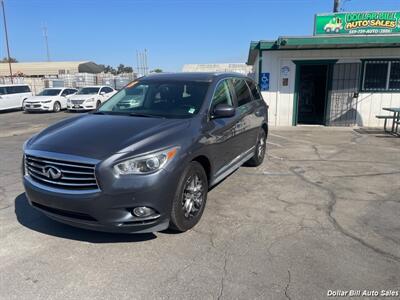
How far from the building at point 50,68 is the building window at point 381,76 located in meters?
57.2

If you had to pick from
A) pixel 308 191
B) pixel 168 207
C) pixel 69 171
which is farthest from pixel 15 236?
pixel 308 191

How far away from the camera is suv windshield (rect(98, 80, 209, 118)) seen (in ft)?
15.0

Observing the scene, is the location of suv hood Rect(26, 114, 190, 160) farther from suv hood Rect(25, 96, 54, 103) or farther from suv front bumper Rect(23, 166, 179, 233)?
suv hood Rect(25, 96, 54, 103)

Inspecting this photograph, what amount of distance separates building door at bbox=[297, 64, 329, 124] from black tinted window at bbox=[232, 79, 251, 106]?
9471 mm

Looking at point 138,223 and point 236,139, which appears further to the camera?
point 236,139

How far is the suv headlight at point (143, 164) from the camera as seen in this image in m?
3.36

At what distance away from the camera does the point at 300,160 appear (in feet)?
25.7

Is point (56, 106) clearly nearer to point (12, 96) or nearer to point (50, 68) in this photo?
point (12, 96)

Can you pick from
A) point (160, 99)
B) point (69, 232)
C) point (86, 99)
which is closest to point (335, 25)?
point (160, 99)

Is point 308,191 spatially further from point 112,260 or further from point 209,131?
point 112,260

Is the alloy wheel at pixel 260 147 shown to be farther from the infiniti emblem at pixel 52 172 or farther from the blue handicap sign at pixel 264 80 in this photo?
the blue handicap sign at pixel 264 80

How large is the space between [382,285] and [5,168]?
22.8 ft

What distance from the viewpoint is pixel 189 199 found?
4.05 metres

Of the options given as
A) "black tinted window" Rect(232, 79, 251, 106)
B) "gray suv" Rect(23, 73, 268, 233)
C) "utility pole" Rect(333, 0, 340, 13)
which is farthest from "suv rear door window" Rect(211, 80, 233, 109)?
"utility pole" Rect(333, 0, 340, 13)
